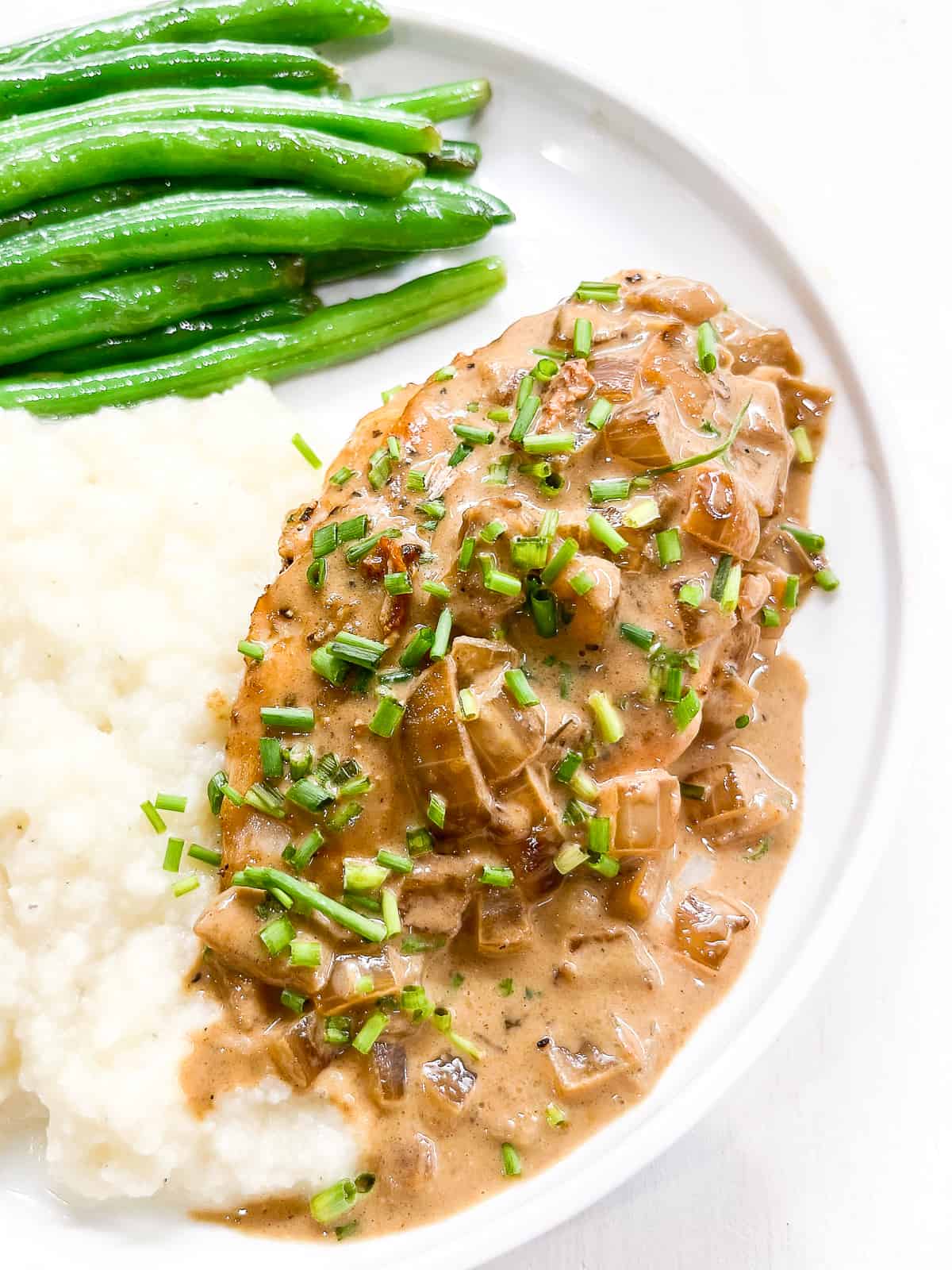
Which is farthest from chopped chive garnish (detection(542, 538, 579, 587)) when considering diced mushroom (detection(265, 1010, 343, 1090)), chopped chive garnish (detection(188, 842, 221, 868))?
diced mushroom (detection(265, 1010, 343, 1090))

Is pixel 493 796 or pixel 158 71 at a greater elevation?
pixel 158 71

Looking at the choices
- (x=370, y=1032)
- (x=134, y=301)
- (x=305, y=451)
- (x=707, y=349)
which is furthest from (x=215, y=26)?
(x=370, y=1032)

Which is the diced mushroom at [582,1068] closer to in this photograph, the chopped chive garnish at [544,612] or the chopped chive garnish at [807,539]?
the chopped chive garnish at [544,612]

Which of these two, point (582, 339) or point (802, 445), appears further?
point (802, 445)

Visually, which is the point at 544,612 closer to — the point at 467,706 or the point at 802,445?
the point at 467,706

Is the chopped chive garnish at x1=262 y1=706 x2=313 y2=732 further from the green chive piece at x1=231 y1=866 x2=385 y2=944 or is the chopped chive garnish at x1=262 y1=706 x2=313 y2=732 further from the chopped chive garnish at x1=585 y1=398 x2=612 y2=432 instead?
the chopped chive garnish at x1=585 y1=398 x2=612 y2=432

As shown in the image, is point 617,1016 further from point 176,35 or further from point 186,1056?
point 176,35
